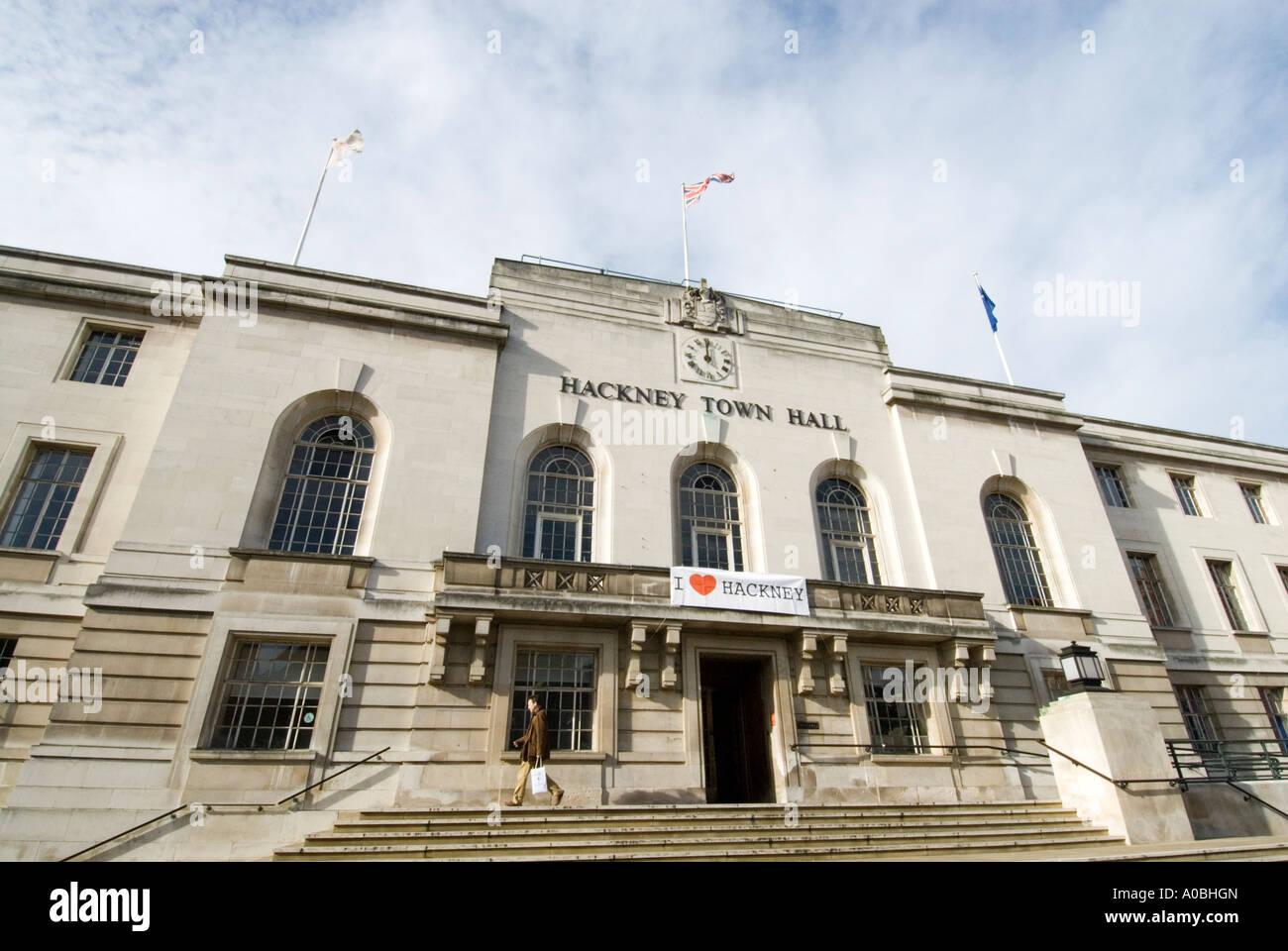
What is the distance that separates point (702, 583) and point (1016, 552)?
12.3 m

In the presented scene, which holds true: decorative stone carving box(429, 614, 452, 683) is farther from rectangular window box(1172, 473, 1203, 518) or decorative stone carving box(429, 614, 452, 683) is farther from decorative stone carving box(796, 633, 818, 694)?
rectangular window box(1172, 473, 1203, 518)

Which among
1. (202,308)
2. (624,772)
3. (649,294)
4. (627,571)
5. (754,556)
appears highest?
(649,294)

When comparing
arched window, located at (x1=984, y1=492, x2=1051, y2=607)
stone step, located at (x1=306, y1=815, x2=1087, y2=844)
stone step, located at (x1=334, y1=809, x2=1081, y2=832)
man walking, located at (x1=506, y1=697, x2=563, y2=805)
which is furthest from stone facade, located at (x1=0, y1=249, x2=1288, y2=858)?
stone step, located at (x1=306, y1=815, x2=1087, y2=844)

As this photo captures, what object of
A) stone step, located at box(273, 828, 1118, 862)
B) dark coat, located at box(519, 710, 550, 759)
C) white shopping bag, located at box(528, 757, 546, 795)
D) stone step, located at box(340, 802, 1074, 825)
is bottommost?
stone step, located at box(273, 828, 1118, 862)

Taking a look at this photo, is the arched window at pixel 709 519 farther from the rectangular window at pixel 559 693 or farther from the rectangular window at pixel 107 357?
the rectangular window at pixel 107 357

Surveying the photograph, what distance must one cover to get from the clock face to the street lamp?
488 inches

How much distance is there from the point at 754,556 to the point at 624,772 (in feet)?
23.7

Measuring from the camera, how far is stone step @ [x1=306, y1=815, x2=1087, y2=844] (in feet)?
38.1

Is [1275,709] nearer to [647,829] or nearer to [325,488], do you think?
[647,829]

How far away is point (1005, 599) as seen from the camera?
67.1 ft

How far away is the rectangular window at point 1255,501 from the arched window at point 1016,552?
1317cm

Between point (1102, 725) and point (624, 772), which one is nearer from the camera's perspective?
point (1102, 725)
